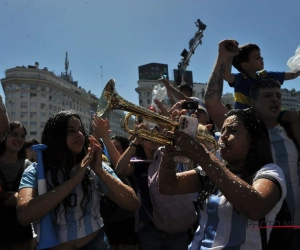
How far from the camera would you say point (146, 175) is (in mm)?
3611

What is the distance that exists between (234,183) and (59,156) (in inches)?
58.7

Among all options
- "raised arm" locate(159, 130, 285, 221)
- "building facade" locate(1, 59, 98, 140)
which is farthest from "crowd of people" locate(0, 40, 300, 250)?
"building facade" locate(1, 59, 98, 140)

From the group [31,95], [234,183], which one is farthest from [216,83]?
[31,95]

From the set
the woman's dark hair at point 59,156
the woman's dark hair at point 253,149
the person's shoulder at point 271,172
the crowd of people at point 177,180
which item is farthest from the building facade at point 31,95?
the person's shoulder at point 271,172

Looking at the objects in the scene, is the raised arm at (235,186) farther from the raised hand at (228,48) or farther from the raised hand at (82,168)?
the raised hand at (228,48)

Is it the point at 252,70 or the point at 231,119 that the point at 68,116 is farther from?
the point at 252,70

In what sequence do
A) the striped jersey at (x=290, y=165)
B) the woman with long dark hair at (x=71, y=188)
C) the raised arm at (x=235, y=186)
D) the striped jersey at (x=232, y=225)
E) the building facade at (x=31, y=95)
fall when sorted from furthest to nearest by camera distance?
the building facade at (x=31, y=95)
the striped jersey at (x=290, y=165)
the woman with long dark hair at (x=71, y=188)
the striped jersey at (x=232, y=225)
the raised arm at (x=235, y=186)

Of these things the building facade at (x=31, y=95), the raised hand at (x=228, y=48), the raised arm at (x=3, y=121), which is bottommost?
the raised arm at (x=3, y=121)

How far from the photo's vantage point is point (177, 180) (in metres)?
2.35

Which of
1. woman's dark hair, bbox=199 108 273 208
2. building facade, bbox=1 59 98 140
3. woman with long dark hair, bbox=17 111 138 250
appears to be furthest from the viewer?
building facade, bbox=1 59 98 140

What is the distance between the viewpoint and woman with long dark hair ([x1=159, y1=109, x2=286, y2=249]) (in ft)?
5.91

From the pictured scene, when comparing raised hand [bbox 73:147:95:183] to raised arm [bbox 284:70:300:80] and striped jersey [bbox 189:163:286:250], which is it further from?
raised arm [bbox 284:70:300:80]

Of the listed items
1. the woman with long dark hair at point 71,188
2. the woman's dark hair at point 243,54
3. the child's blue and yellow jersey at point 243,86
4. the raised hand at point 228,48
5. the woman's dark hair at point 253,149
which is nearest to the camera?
the woman's dark hair at point 253,149

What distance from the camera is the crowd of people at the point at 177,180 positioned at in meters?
1.91
